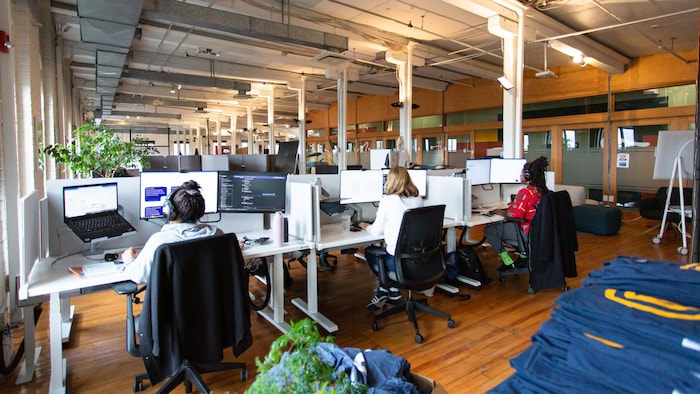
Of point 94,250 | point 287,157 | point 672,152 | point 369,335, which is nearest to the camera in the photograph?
point 94,250

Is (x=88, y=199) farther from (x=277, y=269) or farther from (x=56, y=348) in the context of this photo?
(x=277, y=269)

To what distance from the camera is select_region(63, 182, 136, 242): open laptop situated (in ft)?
8.41

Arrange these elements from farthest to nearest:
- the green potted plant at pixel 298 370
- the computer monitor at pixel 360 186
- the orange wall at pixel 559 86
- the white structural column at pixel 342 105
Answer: the white structural column at pixel 342 105
the orange wall at pixel 559 86
the computer monitor at pixel 360 186
the green potted plant at pixel 298 370

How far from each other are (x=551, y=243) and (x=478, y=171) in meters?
1.59

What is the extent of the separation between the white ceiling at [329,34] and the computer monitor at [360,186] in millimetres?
2575

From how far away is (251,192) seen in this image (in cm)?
324

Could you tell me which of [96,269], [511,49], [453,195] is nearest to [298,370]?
[96,269]

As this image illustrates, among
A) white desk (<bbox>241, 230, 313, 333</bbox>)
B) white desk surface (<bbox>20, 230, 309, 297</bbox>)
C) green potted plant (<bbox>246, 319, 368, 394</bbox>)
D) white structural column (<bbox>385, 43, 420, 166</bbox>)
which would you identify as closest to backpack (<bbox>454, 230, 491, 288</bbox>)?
white desk (<bbox>241, 230, 313, 333</bbox>)

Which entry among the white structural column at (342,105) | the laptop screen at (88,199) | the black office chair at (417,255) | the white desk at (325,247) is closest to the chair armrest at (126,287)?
the laptop screen at (88,199)

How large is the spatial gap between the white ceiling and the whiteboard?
5.32 feet

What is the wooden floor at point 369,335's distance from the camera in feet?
8.16

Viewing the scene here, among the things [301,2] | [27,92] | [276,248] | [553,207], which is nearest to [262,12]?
[301,2]

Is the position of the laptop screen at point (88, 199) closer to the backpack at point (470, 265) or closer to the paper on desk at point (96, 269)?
the paper on desk at point (96, 269)

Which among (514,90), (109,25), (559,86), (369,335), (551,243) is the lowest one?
(369,335)
